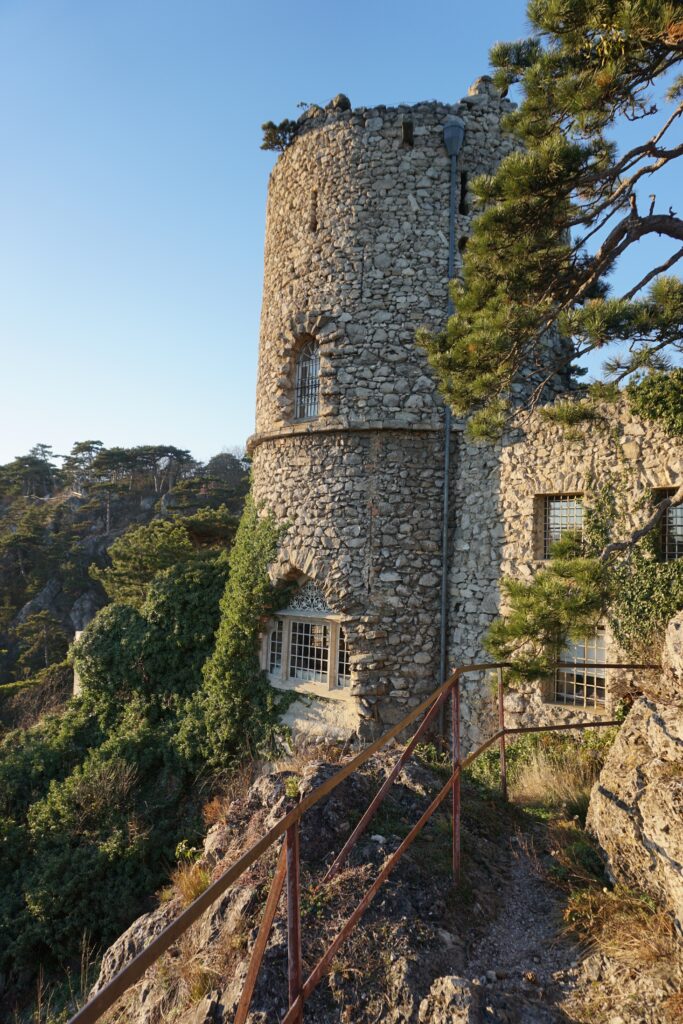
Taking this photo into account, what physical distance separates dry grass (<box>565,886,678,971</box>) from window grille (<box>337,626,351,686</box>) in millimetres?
5902

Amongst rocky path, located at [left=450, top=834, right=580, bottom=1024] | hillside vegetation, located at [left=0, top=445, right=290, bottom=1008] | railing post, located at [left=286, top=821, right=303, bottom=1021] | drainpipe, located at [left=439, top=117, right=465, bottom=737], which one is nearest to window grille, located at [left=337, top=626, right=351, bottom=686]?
hillside vegetation, located at [left=0, top=445, right=290, bottom=1008]

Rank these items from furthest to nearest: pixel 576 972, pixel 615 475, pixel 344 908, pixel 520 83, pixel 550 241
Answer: pixel 615 475, pixel 550 241, pixel 520 83, pixel 344 908, pixel 576 972

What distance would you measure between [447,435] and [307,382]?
2.81 meters

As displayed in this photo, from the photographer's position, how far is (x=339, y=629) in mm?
10352

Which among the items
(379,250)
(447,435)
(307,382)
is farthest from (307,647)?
(379,250)

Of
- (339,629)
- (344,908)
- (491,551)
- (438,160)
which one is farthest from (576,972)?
(438,160)

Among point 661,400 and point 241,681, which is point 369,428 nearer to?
point 661,400

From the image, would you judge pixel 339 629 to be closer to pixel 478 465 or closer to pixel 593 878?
pixel 478 465

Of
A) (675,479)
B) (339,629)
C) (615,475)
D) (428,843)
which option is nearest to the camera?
(428,843)

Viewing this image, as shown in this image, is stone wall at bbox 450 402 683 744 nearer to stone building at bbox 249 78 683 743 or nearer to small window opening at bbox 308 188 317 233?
stone building at bbox 249 78 683 743

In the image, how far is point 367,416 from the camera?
33.8ft

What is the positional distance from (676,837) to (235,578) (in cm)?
844

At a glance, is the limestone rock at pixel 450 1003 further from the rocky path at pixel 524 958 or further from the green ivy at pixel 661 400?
the green ivy at pixel 661 400

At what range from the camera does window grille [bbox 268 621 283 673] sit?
1095cm
